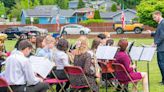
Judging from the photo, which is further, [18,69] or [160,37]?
[160,37]

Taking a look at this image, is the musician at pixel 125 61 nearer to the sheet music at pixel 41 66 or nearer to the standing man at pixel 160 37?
the sheet music at pixel 41 66

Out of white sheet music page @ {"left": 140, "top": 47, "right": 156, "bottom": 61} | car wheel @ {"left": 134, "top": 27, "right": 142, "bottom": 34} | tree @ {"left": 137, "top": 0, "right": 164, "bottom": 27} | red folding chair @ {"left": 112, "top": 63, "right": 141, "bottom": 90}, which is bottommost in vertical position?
car wheel @ {"left": 134, "top": 27, "right": 142, "bottom": 34}

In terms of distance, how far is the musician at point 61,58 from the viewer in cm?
1048

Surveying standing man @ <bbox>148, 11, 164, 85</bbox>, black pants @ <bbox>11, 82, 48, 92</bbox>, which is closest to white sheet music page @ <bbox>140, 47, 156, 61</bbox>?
standing man @ <bbox>148, 11, 164, 85</bbox>

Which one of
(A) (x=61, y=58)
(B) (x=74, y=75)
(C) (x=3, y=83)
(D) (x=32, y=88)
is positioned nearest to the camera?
(C) (x=3, y=83)

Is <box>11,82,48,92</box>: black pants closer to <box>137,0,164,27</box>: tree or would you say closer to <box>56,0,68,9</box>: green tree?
<box>137,0,164,27</box>: tree

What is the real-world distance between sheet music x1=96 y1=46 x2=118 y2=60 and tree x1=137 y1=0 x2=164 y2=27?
46.5 m

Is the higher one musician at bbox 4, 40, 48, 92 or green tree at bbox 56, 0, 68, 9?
musician at bbox 4, 40, 48, 92

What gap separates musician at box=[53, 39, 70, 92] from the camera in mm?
10484

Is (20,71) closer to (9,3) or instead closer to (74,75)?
(74,75)

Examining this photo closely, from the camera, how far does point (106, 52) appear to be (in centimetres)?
1152

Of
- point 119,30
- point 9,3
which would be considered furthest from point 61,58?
point 9,3

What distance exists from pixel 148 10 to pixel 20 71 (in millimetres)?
51641

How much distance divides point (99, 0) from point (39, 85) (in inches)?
6150
